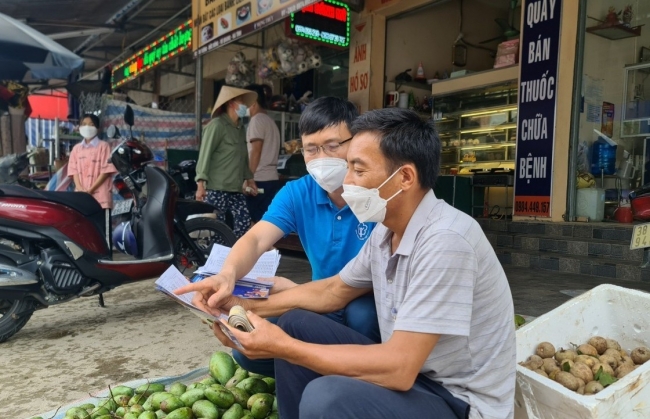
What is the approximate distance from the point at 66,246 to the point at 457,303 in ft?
9.32

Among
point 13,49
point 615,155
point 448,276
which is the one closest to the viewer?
point 448,276

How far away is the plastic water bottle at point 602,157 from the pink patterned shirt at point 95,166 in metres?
5.34

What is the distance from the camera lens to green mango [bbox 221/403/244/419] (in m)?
1.70

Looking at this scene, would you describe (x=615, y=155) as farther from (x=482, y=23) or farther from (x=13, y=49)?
(x=13, y=49)

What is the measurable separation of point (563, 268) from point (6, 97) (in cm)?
733

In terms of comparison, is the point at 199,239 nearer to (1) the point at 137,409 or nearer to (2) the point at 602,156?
(1) the point at 137,409

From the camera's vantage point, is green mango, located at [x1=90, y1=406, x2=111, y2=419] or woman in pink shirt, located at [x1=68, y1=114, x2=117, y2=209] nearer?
green mango, located at [x1=90, y1=406, x2=111, y2=419]

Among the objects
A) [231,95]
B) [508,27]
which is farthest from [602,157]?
[231,95]

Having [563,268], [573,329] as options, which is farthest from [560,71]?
[573,329]

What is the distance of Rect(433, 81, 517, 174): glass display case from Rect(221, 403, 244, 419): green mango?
256 inches

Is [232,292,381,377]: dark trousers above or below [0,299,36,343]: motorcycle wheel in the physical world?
above

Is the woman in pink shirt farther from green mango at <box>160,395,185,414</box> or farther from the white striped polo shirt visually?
the white striped polo shirt

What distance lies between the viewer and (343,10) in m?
7.11

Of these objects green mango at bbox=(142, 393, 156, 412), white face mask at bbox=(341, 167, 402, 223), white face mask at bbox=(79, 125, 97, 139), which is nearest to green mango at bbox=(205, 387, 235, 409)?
green mango at bbox=(142, 393, 156, 412)
